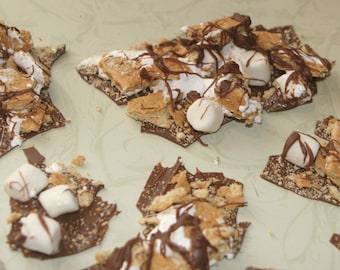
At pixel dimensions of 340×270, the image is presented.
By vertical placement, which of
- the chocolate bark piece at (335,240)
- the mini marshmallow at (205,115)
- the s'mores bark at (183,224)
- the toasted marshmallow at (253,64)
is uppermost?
the toasted marshmallow at (253,64)

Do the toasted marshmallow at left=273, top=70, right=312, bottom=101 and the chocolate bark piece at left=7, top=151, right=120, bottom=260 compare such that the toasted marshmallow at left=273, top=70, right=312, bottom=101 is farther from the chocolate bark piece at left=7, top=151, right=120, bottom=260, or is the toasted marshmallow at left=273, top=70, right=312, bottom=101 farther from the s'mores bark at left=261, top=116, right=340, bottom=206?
the chocolate bark piece at left=7, top=151, right=120, bottom=260

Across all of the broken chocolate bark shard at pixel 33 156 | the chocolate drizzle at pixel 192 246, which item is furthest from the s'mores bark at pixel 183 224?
the broken chocolate bark shard at pixel 33 156

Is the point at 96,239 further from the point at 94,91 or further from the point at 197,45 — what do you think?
the point at 197,45

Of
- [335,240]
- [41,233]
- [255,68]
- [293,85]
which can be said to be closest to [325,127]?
[293,85]

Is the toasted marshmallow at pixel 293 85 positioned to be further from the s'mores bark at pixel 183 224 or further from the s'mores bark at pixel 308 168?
the s'mores bark at pixel 183 224

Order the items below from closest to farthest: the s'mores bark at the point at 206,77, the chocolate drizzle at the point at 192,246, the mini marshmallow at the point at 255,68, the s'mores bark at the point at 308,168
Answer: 1. the chocolate drizzle at the point at 192,246
2. the s'mores bark at the point at 308,168
3. the s'mores bark at the point at 206,77
4. the mini marshmallow at the point at 255,68

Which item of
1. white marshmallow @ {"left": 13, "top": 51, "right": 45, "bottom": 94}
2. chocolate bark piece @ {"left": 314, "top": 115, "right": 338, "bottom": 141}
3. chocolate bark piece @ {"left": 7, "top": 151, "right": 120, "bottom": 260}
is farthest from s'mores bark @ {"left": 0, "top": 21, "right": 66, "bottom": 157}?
chocolate bark piece @ {"left": 314, "top": 115, "right": 338, "bottom": 141}
